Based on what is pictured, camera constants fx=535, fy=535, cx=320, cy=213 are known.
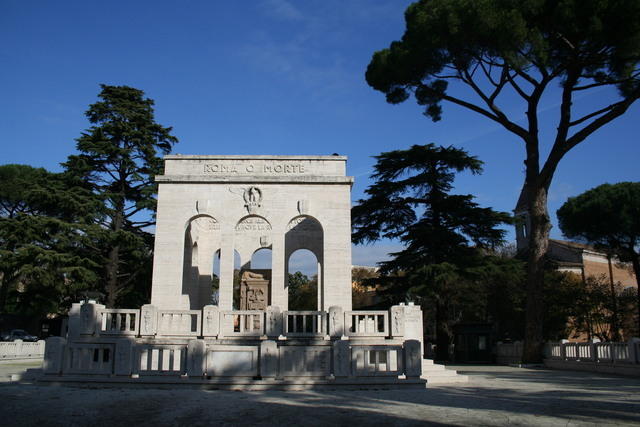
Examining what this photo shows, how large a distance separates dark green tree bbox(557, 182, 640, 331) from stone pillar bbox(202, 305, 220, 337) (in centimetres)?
2383

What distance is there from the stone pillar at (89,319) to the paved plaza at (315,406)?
9.48 ft

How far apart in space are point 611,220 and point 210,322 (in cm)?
2494

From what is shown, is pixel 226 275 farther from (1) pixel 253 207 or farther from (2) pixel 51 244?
(2) pixel 51 244

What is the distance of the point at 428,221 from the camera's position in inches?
1067

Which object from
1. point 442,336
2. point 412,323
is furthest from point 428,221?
point 412,323

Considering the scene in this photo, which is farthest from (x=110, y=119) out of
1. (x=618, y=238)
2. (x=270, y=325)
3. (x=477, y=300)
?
(x=618, y=238)

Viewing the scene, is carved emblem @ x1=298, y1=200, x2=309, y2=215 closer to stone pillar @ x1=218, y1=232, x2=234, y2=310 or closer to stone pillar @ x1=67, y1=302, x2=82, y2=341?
stone pillar @ x1=218, y1=232, x2=234, y2=310

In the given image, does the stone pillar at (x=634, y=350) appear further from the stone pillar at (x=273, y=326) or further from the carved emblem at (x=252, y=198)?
the carved emblem at (x=252, y=198)

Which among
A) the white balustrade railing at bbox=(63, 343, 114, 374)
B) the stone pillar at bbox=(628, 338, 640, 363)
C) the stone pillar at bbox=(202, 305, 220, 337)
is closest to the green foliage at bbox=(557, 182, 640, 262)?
the stone pillar at bbox=(628, 338, 640, 363)

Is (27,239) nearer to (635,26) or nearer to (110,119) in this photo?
(110,119)

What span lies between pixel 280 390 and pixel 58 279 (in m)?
19.2

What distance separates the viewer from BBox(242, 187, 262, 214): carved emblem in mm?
20734

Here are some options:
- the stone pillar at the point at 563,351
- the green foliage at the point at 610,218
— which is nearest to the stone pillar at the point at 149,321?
the stone pillar at the point at 563,351

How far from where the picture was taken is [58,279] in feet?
84.6
